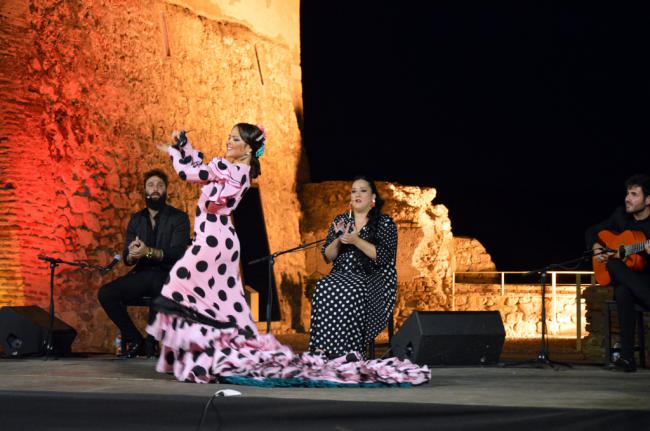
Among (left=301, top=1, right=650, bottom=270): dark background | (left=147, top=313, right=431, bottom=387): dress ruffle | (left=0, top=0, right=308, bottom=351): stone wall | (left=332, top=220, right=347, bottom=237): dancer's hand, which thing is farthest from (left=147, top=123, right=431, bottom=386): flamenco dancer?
(left=301, top=1, right=650, bottom=270): dark background

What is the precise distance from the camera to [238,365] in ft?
14.9

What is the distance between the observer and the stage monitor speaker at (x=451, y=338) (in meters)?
5.61

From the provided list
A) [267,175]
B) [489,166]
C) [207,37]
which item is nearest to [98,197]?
[207,37]

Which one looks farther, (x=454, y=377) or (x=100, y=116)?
(x=100, y=116)

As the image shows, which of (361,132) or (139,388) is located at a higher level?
(361,132)

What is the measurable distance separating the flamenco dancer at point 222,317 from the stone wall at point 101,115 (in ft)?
14.4

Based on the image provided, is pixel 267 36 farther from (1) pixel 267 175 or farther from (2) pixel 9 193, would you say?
(2) pixel 9 193

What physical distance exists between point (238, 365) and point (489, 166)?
1957 centimetres

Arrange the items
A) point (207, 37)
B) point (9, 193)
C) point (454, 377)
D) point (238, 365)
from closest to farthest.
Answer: point (238, 365) → point (454, 377) → point (9, 193) → point (207, 37)

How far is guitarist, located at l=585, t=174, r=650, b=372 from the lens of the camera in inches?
219

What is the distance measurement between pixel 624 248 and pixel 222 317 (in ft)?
7.94

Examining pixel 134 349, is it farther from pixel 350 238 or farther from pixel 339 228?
pixel 350 238

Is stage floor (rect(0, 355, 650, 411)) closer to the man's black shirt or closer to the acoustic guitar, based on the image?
the acoustic guitar

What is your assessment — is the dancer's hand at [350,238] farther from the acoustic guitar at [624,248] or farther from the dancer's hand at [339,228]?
the acoustic guitar at [624,248]
